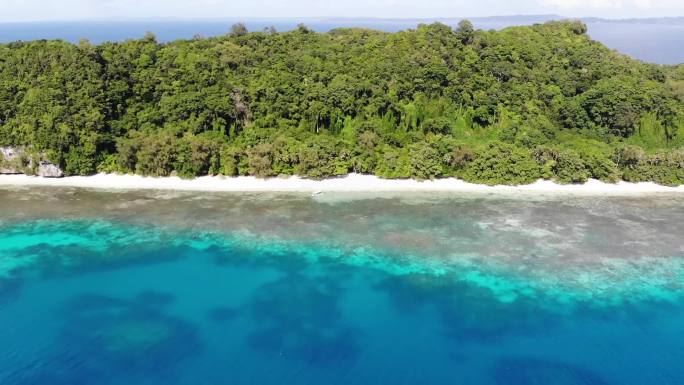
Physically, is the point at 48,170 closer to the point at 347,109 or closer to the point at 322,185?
the point at 322,185

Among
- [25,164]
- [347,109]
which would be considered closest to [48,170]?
[25,164]

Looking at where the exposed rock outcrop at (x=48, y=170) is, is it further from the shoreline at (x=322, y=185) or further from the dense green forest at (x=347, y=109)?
the dense green forest at (x=347, y=109)

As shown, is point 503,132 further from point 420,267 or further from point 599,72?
point 420,267

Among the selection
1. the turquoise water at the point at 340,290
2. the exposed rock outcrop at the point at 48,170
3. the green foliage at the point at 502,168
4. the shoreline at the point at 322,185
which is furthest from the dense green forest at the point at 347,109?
the turquoise water at the point at 340,290

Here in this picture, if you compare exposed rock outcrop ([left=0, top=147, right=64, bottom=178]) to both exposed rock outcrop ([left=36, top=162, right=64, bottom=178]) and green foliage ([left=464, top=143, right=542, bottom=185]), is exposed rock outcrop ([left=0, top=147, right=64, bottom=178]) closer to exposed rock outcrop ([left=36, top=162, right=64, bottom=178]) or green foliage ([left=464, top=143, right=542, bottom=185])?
exposed rock outcrop ([left=36, top=162, right=64, bottom=178])


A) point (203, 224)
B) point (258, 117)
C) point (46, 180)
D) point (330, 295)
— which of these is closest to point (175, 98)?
point (258, 117)

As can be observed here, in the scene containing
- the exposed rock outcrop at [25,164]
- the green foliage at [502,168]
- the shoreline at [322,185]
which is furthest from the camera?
the exposed rock outcrop at [25,164]
